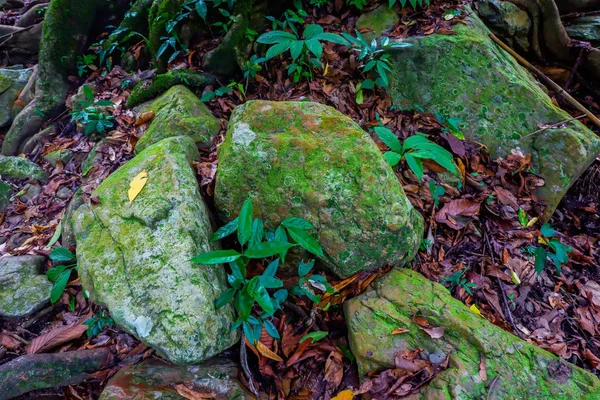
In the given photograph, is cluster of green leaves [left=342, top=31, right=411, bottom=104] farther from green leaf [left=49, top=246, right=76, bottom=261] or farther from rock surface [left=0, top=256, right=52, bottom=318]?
rock surface [left=0, top=256, right=52, bottom=318]

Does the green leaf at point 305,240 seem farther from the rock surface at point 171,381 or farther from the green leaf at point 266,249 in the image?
the rock surface at point 171,381

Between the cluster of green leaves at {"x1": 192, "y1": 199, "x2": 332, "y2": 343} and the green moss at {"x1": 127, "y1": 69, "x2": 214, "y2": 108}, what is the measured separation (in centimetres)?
218

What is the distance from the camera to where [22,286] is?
289 centimetres

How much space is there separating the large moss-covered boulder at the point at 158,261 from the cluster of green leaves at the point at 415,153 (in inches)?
64.3

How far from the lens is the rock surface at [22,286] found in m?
2.81

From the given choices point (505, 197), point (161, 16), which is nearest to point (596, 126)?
point (505, 197)

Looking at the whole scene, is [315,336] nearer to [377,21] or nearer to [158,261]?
[158,261]

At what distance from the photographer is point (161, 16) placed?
4062 millimetres

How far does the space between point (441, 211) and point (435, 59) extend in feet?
5.95

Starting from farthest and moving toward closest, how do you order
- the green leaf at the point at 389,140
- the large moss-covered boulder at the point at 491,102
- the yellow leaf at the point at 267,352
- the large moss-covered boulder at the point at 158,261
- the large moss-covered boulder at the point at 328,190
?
the large moss-covered boulder at the point at 491,102 < the green leaf at the point at 389,140 < the large moss-covered boulder at the point at 328,190 < the yellow leaf at the point at 267,352 < the large moss-covered boulder at the point at 158,261

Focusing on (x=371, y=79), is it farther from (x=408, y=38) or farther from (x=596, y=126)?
(x=596, y=126)

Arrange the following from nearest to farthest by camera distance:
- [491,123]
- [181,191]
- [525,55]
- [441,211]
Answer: [181,191]
[441,211]
[491,123]
[525,55]

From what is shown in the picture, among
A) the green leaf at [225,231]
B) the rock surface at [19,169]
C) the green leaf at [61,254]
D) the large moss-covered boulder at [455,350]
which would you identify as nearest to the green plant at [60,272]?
the green leaf at [61,254]

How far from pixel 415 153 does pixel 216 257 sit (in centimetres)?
184
